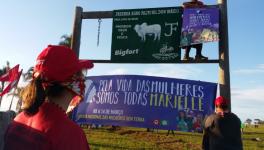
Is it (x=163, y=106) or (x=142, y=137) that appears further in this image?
(x=142, y=137)

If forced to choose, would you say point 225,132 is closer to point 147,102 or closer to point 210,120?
point 210,120

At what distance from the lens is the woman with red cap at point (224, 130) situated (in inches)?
238

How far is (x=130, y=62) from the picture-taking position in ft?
26.6

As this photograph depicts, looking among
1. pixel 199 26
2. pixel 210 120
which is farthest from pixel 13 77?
pixel 210 120

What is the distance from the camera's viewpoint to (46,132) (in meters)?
2.15

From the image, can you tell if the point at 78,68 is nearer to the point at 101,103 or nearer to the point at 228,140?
the point at 228,140

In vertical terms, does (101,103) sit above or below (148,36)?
below

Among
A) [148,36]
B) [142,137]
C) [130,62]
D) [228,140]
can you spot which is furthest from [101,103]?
[142,137]

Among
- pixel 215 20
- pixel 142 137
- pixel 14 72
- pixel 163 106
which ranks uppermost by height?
pixel 215 20

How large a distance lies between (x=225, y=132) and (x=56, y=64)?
13.7 ft

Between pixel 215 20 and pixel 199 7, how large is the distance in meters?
0.43

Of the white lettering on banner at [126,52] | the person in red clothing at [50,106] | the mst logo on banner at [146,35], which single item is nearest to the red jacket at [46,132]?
the person in red clothing at [50,106]

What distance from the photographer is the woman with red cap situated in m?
6.04

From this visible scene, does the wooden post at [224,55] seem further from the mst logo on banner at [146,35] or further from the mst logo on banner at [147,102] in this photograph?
the mst logo on banner at [146,35]
